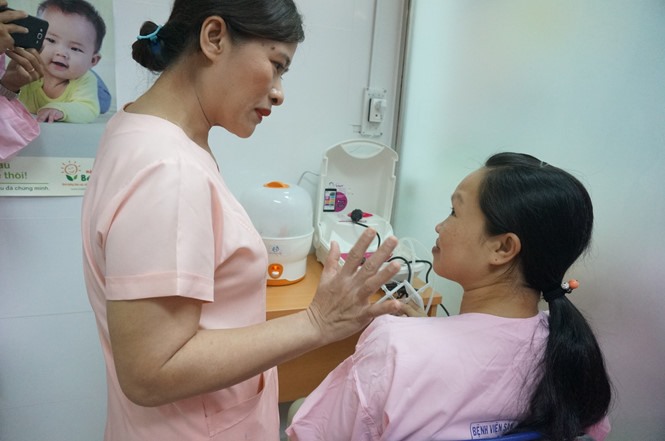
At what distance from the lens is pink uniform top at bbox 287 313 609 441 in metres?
0.71

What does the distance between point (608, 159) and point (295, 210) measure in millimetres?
985

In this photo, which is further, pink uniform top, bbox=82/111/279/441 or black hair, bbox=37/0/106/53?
black hair, bbox=37/0/106/53

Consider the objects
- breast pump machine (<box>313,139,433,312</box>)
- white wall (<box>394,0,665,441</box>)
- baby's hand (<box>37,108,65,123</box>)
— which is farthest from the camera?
breast pump machine (<box>313,139,433,312</box>)

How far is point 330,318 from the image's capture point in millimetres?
635

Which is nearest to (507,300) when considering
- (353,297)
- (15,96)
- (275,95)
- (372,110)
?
Result: (353,297)

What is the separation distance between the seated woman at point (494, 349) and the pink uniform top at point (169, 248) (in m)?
0.23

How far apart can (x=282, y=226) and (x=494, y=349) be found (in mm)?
905

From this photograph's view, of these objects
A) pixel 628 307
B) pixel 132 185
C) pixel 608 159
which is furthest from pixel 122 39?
pixel 628 307

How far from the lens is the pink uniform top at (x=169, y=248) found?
503 mm

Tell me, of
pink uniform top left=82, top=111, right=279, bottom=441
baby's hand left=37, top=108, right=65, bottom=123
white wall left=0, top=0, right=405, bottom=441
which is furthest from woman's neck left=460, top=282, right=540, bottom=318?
baby's hand left=37, top=108, right=65, bottom=123

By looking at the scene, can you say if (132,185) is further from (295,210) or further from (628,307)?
(628,307)

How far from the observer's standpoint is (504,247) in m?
0.83

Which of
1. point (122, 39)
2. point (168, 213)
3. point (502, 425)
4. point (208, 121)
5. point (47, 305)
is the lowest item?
point (47, 305)

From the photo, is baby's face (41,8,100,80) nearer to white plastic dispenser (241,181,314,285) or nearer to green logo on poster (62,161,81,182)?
green logo on poster (62,161,81,182)
